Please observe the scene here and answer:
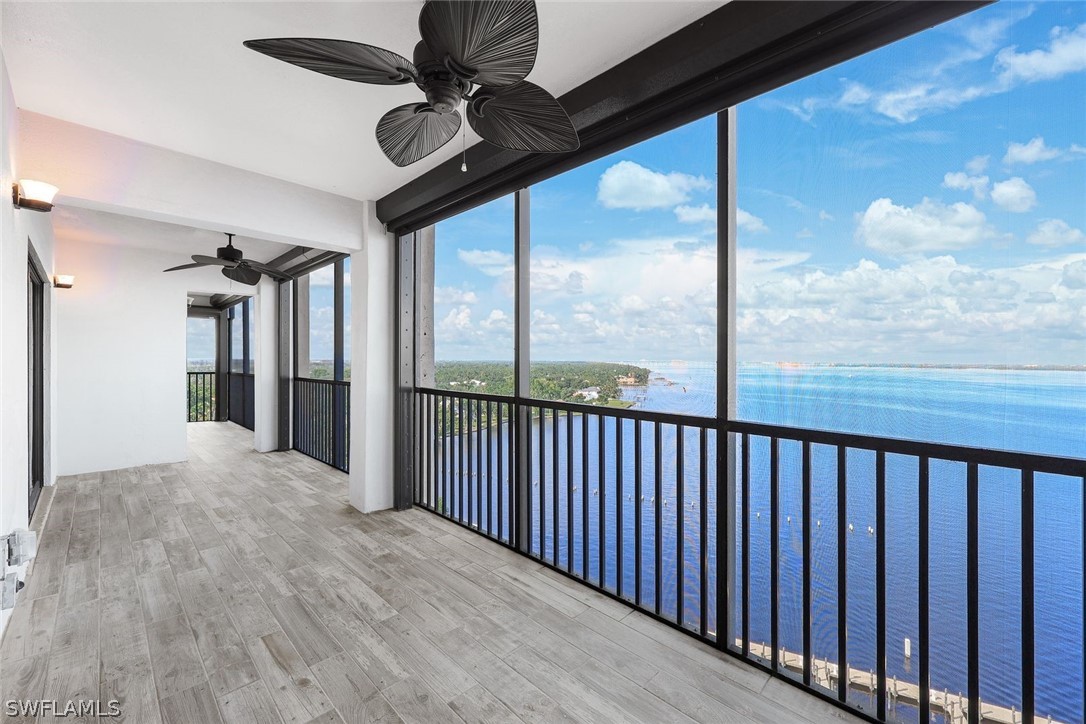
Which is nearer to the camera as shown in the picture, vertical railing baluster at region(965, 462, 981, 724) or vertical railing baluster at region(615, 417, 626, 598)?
vertical railing baluster at region(965, 462, 981, 724)

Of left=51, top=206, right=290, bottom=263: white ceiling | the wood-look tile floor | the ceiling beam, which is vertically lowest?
the wood-look tile floor

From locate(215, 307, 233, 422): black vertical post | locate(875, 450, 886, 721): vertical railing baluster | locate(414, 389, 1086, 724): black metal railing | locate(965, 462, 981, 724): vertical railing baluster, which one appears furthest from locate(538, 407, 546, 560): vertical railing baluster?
locate(215, 307, 233, 422): black vertical post

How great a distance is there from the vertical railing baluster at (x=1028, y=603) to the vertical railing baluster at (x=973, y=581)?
0.10m

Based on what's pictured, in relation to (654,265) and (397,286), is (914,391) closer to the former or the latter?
(654,265)

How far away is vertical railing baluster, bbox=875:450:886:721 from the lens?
1657 mm

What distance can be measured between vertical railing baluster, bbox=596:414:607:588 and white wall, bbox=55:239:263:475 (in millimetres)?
5501

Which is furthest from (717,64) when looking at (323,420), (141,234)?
(141,234)

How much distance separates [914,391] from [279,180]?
401cm

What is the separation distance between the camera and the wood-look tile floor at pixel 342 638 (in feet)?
5.64

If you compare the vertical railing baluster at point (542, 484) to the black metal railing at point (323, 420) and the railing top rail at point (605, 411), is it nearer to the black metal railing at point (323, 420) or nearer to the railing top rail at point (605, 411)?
the railing top rail at point (605, 411)

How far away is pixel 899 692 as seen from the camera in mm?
1651

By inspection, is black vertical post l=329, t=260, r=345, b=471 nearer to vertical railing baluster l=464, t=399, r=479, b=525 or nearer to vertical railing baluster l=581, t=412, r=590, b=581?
vertical railing baluster l=464, t=399, r=479, b=525

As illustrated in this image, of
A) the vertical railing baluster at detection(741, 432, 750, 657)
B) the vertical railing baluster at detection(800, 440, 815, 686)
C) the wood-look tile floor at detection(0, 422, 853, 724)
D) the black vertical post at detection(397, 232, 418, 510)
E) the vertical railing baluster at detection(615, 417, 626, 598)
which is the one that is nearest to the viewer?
the wood-look tile floor at detection(0, 422, 853, 724)

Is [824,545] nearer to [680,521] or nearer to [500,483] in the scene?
[680,521]
